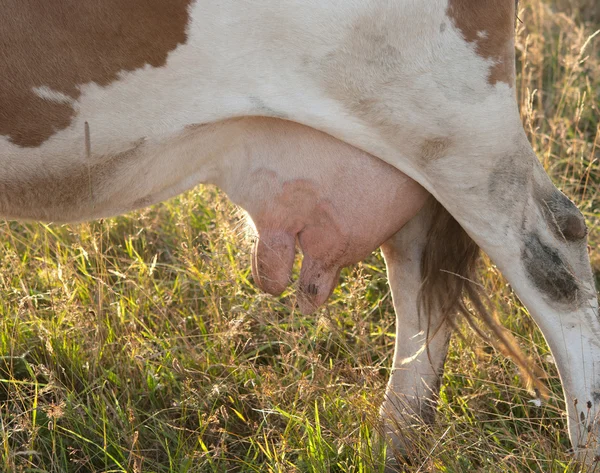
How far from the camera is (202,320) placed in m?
2.98

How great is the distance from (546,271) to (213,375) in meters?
1.10

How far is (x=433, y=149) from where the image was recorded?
2.09 meters

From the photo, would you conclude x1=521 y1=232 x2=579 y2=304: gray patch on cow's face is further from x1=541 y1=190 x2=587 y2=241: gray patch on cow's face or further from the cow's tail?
the cow's tail

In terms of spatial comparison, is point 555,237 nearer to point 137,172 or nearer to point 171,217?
point 137,172

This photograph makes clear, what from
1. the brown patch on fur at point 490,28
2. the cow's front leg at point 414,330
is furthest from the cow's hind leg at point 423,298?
the brown patch on fur at point 490,28

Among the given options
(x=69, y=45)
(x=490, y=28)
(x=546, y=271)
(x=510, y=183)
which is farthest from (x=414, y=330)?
(x=69, y=45)

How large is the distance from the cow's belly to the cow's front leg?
0.27 metres

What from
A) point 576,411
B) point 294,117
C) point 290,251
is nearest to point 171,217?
point 290,251

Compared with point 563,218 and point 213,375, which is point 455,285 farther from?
point 213,375

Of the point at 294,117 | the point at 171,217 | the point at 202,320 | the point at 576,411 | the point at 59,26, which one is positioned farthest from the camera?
the point at 171,217

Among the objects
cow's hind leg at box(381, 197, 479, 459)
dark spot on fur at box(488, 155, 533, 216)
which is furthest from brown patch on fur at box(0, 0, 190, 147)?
cow's hind leg at box(381, 197, 479, 459)

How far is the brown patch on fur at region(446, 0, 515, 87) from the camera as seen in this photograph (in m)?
1.99

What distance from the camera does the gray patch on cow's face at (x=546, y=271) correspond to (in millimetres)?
2195

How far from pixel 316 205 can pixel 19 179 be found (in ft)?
2.52
